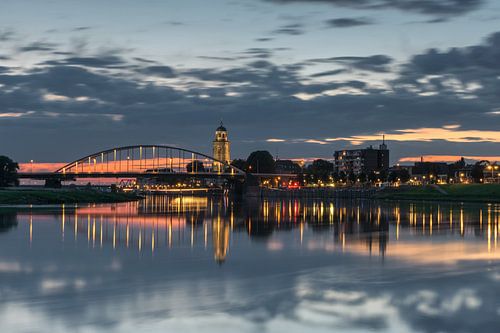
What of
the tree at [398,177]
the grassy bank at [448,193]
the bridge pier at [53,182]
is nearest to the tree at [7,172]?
the bridge pier at [53,182]

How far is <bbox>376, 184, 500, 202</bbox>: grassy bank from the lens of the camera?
108062mm

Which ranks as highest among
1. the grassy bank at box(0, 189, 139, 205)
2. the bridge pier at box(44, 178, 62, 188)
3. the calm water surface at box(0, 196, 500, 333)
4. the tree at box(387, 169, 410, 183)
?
the tree at box(387, 169, 410, 183)

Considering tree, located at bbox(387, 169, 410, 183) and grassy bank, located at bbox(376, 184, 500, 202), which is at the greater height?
tree, located at bbox(387, 169, 410, 183)

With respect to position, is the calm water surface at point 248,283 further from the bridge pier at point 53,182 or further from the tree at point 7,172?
the bridge pier at point 53,182

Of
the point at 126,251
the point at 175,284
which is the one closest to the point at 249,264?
the point at 175,284

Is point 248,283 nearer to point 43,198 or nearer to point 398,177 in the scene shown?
point 43,198

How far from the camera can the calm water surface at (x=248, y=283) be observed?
16547 mm

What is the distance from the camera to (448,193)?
119938 mm

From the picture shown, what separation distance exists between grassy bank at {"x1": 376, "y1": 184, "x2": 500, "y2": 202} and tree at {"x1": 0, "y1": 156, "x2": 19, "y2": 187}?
67.8 m

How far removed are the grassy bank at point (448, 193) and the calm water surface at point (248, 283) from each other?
71180 mm

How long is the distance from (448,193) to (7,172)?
7864cm

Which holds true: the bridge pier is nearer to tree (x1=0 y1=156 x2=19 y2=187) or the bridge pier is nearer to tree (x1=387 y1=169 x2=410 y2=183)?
tree (x1=0 y1=156 x2=19 y2=187)

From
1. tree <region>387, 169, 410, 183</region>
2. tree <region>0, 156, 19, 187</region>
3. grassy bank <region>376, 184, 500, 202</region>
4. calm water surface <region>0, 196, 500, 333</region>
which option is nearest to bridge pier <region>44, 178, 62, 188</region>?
tree <region>0, 156, 19, 187</region>

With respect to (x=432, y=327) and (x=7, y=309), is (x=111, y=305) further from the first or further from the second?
(x=432, y=327)
